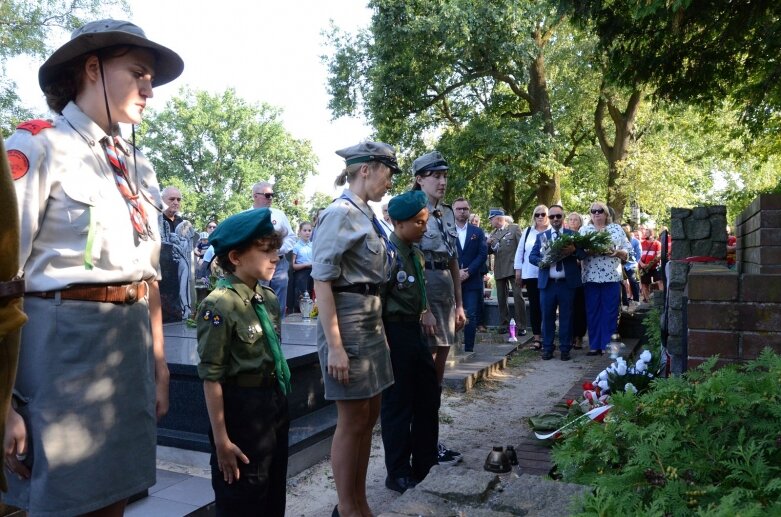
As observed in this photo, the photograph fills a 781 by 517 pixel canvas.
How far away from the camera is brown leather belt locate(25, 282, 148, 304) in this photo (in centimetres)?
200

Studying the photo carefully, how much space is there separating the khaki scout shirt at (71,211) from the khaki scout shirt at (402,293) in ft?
5.96

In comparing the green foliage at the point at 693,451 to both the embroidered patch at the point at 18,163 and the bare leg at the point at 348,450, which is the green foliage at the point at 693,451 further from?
the embroidered patch at the point at 18,163

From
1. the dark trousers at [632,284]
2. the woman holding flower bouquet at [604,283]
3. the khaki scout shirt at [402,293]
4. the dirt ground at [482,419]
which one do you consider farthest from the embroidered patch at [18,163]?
the dark trousers at [632,284]

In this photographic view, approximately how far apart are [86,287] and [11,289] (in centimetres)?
94

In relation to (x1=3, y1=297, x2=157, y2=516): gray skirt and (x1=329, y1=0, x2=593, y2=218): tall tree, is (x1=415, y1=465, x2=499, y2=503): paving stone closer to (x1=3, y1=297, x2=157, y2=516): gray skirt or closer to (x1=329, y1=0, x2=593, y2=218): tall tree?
(x1=3, y1=297, x2=157, y2=516): gray skirt

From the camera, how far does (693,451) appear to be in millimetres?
2188

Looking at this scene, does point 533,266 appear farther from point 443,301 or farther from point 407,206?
point 407,206

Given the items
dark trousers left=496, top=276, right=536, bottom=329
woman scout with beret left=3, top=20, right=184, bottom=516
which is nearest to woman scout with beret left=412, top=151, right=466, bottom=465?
woman scout with beret left=3, top=20, right=184, bottom=516

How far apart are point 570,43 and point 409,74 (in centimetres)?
560

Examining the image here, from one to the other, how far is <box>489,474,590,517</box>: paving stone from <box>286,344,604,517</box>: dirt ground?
1.37 meters

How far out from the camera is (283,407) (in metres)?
2.83

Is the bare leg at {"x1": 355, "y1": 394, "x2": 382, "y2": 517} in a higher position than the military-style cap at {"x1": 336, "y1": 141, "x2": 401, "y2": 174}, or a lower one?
lower

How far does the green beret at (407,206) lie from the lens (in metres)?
3.90

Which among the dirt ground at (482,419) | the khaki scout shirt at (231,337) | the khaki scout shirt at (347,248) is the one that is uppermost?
the khaki scout shirt at (347,248)
